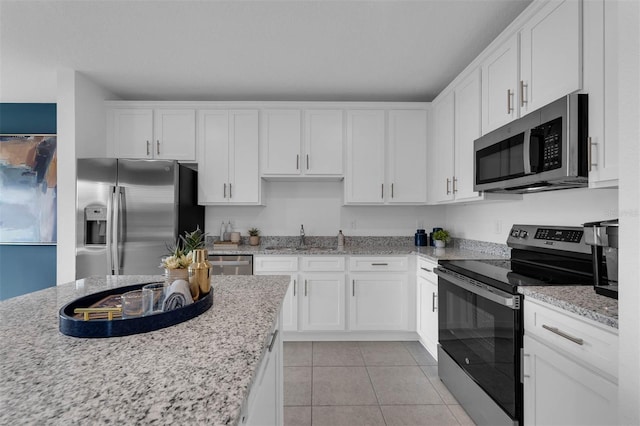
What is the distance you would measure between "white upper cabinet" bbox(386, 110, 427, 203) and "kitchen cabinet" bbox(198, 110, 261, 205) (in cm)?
146

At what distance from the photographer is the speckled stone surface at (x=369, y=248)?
9.05ft

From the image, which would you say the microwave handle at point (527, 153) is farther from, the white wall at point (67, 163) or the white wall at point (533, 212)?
the white wall at point (67, 163)

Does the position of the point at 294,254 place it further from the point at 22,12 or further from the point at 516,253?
the point at 22,12

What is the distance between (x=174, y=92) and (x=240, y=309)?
3.09 m

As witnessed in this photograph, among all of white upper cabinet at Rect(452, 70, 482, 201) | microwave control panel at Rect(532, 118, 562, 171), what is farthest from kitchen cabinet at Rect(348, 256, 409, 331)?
microwave control panel at Rect(532, 118, 562, 171)

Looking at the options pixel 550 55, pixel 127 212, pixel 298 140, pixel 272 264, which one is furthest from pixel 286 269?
pixel 550 55

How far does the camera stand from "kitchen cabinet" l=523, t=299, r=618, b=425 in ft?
3.55

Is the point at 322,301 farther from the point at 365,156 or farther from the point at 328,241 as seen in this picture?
the point at 365,156

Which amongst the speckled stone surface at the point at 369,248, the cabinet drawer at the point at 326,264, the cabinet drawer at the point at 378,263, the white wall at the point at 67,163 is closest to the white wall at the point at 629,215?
the speckled stone surface at the point at 369,248

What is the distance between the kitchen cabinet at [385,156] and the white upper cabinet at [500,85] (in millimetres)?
1085

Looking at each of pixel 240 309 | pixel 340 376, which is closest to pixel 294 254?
pixel 340 376

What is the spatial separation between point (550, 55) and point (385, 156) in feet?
5.96

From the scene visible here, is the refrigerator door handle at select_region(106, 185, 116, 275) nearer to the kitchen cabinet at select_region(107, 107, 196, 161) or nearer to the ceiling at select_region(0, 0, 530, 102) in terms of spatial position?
the kitchen cabinet at select_region(107, 107, 196, 161)

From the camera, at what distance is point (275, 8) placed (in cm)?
205
